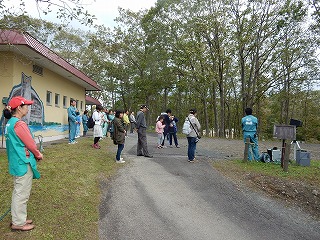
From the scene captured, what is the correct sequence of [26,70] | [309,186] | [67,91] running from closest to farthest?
1. [309,186]
2. [26,70]
3. [67,91]

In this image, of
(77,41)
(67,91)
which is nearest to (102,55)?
(77,41)

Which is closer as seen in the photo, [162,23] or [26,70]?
[26,70]

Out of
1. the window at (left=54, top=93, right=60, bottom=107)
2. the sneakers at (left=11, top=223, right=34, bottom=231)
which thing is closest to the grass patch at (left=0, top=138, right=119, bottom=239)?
the sneakers at (left=11, top=223, right=34, bottom=231)

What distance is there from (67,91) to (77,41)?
18.8 metres

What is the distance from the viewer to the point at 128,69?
38.0m

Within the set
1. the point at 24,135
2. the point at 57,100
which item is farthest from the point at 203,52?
the point at 24,135

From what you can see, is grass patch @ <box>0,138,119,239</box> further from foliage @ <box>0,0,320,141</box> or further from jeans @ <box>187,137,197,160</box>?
foliage @ <box>0,0,320,141</box>

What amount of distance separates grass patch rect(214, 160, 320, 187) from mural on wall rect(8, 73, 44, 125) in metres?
8.74

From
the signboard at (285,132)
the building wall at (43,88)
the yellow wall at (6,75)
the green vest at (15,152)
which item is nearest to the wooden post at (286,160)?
the signboard at (285,132)

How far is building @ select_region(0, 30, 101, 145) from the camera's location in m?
10.7

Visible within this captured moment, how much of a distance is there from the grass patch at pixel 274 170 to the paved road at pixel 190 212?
4.13ft

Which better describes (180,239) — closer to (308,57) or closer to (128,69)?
(308,57)

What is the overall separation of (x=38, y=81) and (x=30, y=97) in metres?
1.27

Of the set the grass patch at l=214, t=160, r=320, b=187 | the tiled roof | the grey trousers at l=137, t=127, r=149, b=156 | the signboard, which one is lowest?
the grass patch at l=214, t=160, r=320, b=187
